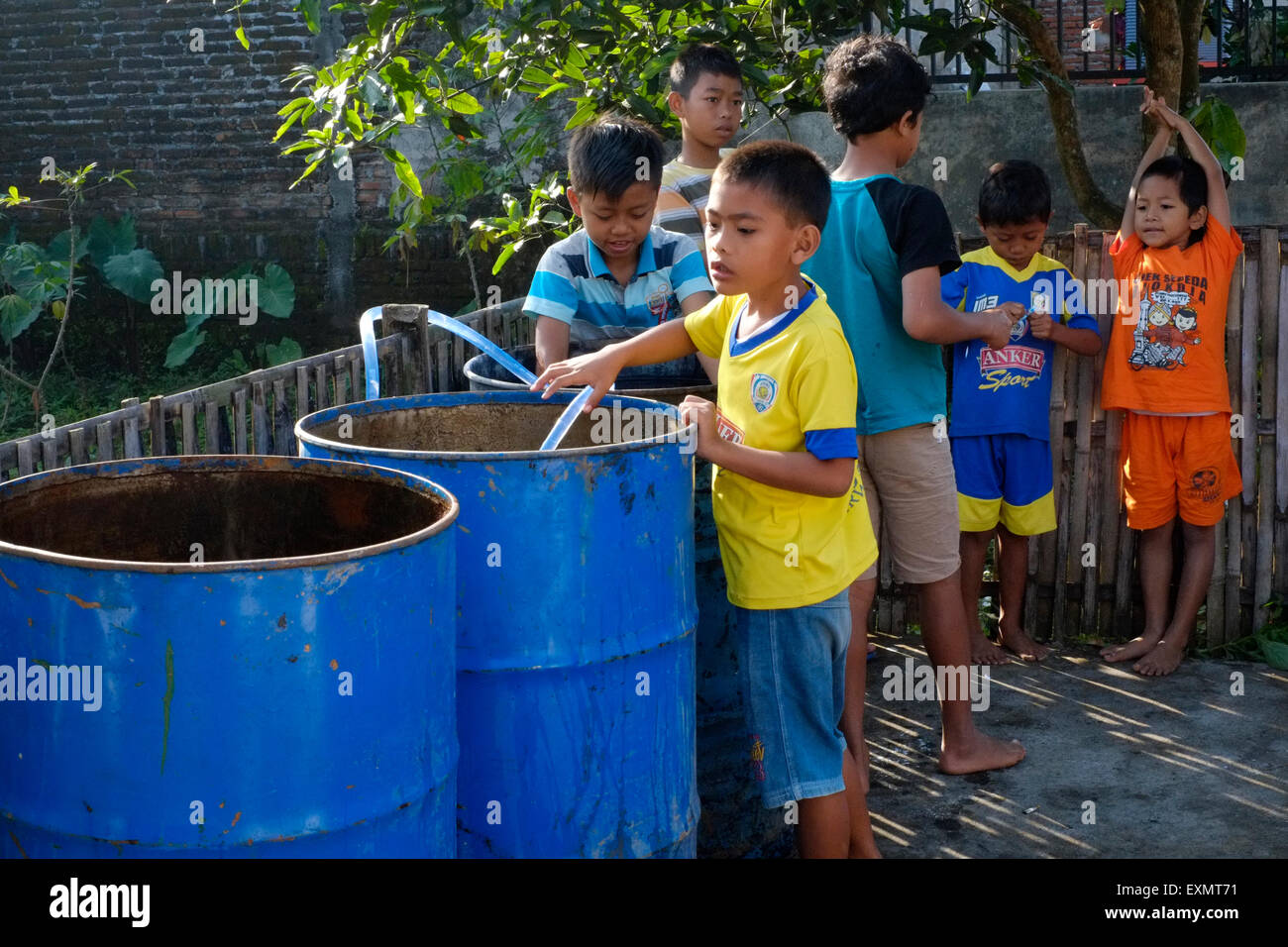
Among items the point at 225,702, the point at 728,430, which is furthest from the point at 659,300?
the point at 225,702

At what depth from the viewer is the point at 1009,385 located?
15.1 feet

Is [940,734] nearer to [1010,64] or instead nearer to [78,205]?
[1010,64]

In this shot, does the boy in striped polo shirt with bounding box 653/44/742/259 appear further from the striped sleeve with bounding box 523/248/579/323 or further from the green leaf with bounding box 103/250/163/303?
the green leaf with bounding box 103/250/163/303

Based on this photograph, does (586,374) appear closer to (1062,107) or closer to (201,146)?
(1062,107)

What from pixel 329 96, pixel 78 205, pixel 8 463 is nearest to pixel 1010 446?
pixel 329 96

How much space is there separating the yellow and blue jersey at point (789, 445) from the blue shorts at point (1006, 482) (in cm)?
187

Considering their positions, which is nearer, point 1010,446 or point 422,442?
point 422,442

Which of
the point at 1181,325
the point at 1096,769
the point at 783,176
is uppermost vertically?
the point at 783,176

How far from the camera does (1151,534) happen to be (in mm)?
4719

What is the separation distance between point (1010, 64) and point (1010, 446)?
166 centimetres

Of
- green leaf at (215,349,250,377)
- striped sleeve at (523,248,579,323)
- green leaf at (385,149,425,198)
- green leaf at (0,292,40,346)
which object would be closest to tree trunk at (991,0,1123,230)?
green leaf at (385,149,425,198)

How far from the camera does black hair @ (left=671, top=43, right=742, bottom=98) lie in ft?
14.5

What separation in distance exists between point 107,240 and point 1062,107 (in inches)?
289

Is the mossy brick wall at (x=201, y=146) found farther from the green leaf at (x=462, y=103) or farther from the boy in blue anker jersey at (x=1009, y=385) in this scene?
the boy in blue anker jersey at (x=1009, y=385)
